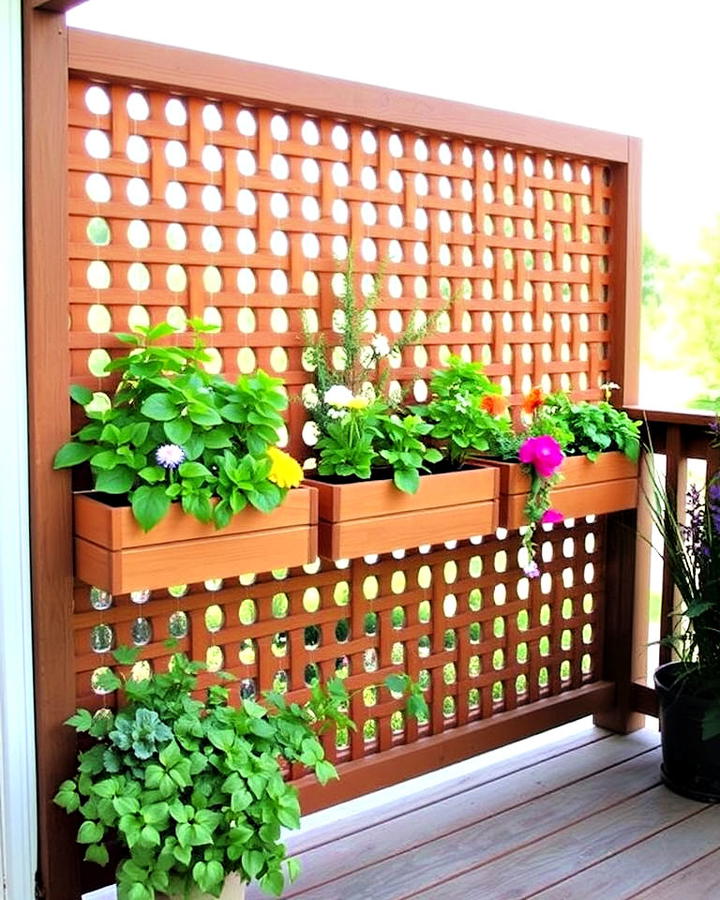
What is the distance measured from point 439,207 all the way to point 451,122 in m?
0.22

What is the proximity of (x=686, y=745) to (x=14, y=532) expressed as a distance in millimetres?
1858

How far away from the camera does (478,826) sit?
2738 mm

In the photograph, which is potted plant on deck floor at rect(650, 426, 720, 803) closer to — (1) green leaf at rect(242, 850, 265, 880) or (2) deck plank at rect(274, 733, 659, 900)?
(2) deck plank at rect(274, 733, 659, 900)

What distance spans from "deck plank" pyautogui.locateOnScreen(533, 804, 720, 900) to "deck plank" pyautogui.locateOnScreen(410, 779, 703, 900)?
0.08ft

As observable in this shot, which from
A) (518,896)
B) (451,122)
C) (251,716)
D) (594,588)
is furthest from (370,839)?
(451,122)

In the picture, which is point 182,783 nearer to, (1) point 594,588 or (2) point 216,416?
(2) point 216,416

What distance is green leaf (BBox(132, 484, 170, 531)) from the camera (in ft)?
6.68

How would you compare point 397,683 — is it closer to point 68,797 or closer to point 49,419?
point 68,797

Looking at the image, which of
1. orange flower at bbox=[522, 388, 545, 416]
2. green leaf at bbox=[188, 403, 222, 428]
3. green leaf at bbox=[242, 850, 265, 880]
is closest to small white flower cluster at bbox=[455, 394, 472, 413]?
orange flower at bbox=[522, 388, 545, 416]

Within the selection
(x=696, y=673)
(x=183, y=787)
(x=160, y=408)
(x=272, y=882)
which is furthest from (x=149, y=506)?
(x=696, y=673)

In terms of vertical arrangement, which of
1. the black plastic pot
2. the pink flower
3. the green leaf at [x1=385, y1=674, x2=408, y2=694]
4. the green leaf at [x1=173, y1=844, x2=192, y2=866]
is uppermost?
the pink flower

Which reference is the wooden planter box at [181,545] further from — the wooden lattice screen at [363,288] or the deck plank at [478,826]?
the deck plank at [478,826]

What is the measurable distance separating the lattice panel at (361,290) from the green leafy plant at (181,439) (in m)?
0.13

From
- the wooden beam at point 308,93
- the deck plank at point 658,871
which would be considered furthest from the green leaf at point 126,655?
the wooden beam at point 308,93
